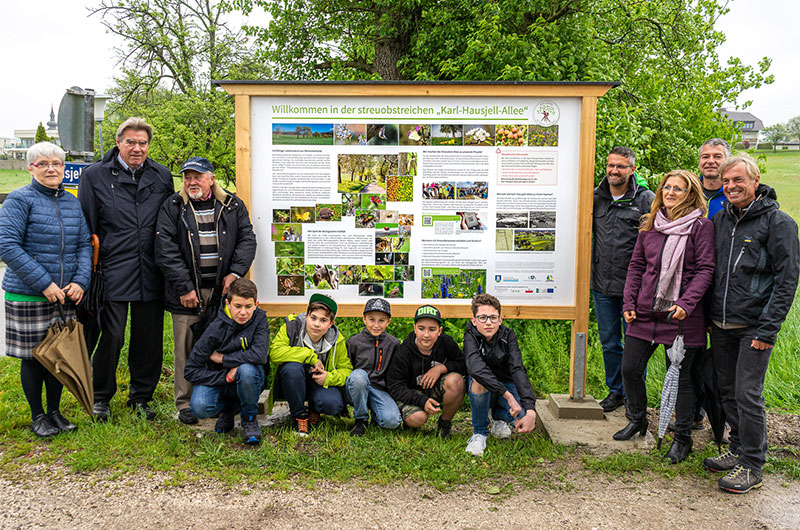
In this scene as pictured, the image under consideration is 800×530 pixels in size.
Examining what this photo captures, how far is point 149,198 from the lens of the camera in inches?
185

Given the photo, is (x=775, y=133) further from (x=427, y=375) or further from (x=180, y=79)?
(x=427, y=375)

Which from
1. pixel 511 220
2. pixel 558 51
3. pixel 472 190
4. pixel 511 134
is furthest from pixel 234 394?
pixel 558 51

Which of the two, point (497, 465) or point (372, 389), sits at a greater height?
point (372, 389)

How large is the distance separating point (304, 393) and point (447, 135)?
2.30 meters

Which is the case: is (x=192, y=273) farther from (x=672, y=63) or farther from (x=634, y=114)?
(x=672, y=63)

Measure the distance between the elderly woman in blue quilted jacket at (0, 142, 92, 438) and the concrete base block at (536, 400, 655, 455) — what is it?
3786 mm

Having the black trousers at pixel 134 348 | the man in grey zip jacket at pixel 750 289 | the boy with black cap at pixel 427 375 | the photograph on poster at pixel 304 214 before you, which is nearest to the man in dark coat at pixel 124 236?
the black trousers at pixel 134 348

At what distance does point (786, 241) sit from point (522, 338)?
13.8 feet

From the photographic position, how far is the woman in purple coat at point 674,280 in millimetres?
3984

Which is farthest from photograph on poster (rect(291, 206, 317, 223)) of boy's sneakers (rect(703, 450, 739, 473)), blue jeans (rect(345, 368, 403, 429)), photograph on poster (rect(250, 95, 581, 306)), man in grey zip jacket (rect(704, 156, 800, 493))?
boy's sneakers (rect(703, 450, 739, 473))

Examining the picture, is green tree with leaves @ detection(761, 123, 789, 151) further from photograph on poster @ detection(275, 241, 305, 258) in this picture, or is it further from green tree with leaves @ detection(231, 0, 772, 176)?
photograph on poster @ detection(275, 241, 305, 258)

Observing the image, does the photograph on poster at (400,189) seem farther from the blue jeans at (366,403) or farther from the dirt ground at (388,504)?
the dirt ground at (388,504)

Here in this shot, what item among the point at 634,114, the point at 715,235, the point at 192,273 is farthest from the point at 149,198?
the point at 634,114

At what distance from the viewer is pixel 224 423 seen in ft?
14.9
